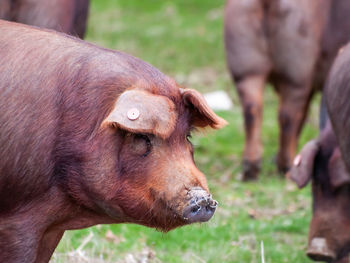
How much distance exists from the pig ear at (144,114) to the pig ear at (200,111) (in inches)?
4.6

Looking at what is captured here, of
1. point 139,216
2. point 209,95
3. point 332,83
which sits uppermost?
point 209,95

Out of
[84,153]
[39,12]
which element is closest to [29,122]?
[84,153]

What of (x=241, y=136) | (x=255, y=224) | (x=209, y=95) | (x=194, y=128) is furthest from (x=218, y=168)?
(x=194, y=128)

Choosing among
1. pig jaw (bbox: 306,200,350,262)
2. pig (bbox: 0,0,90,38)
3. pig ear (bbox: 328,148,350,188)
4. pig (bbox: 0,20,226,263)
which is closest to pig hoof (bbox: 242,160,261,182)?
pig ear (bbox: 328,148,350,188)

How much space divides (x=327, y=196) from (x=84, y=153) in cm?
294

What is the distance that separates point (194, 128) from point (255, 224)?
3225 millimetres

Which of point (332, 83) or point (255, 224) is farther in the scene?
point (255, 224)

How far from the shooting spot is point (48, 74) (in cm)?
378

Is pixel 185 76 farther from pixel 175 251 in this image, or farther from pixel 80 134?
pixel 80 134

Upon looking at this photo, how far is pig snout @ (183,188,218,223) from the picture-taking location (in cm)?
360

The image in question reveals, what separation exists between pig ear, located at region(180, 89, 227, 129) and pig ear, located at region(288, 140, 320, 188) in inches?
92.3

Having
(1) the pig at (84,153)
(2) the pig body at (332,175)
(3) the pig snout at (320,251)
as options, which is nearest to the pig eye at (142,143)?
(1) the pig at (84,153)

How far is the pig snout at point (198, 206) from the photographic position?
3.60 m

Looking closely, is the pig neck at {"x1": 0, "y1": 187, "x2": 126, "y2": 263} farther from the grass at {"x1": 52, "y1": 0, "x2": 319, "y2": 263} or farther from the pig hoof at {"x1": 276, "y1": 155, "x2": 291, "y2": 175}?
the pig hoof at {"x1": 276, "y1": 155, "x2": 291, "y2": 175}
